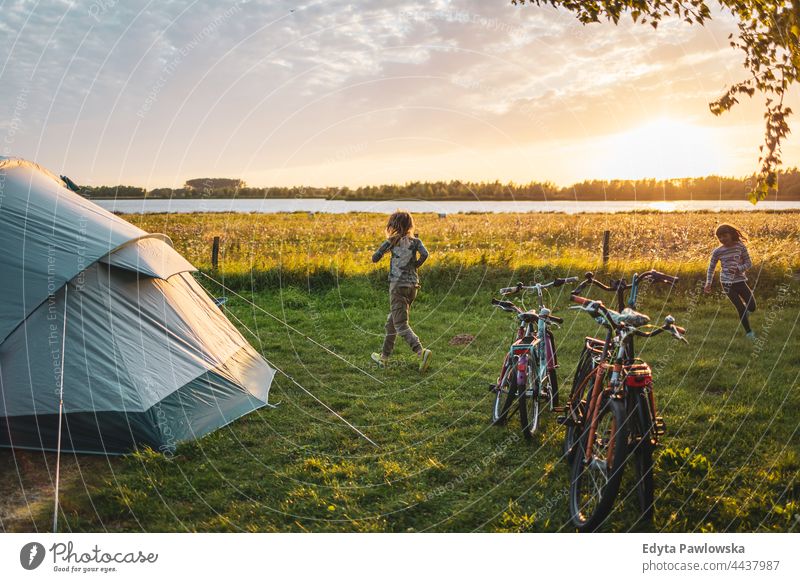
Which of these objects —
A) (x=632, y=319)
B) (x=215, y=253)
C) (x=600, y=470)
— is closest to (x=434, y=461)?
(x=600, y=470)

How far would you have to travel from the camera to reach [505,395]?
22.5ft

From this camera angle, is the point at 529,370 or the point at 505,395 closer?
the point at 529,370

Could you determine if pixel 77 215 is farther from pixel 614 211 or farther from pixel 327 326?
pixel 614 211

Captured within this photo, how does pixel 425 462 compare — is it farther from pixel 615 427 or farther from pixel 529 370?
pixel 615 427

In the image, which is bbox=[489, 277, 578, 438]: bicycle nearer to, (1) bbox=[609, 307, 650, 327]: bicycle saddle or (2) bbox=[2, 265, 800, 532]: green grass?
(2) bbox=[2, 265, 800, 532]: green grass

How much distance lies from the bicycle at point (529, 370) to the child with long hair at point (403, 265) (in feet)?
7.62

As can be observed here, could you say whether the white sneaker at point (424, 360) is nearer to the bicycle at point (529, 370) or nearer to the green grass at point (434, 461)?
the green grass at point (434, 461)

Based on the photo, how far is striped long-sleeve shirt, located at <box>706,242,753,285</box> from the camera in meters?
10.1

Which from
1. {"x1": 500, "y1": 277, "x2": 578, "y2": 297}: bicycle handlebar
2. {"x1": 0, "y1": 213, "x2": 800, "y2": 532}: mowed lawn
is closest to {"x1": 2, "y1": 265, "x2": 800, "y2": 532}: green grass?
{"x1": 0, "y1": 213, "x2": 800, "y2": 532}: mowed lawn

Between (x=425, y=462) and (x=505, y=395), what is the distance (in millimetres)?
1516

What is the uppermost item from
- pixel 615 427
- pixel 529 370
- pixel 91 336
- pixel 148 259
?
pixel 148 259

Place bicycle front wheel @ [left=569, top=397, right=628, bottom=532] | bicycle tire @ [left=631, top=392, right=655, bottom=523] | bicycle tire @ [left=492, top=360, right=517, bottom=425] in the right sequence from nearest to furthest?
bicycle front wheel @ [left=569, top=397, right=628, bottom=532] < bicycle tire @ [left=631, top=392, right=655, bottom=523] < bicycle tire @ [left=492, top=360, right=517, bottom=425]

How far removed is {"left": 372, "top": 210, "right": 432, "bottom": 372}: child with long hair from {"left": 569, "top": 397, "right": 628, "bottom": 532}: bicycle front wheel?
4.26m

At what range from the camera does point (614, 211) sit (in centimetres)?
4278
